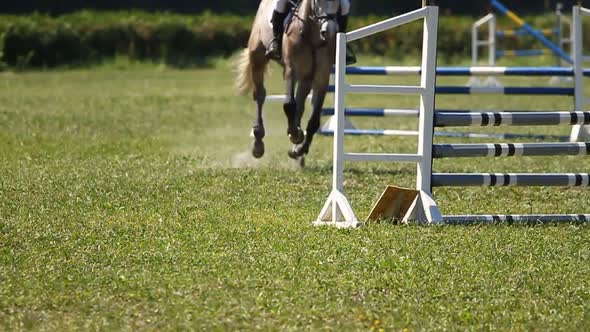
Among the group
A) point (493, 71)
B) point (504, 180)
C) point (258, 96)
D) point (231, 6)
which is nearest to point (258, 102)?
point (258, 96)

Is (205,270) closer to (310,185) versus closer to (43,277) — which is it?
(43,277)

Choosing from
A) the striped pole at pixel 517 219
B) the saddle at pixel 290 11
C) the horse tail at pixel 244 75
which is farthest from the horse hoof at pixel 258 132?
the striped pole at pixel 517 219

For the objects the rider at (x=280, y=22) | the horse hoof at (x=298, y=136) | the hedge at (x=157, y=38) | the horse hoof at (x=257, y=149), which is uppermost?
the rider at (x=280, y=22)

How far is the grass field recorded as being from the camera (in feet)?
20.1

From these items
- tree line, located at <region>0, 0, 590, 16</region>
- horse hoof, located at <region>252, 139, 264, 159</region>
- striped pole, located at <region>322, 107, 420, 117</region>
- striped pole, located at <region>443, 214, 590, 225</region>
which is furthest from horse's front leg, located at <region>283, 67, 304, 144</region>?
tree line, located at <region>0, 0, 590, 16</region>

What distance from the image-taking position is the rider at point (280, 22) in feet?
39.8

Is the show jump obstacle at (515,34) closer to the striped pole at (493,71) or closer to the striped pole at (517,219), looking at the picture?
the striped pole at (493,71)

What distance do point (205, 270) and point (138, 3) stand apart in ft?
136

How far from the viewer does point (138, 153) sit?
14703 mm

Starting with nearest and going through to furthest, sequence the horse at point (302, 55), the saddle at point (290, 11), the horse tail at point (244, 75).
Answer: the horse at point (302, 55), the saddle at point (290, 11), the horse tail at point (244, 75)

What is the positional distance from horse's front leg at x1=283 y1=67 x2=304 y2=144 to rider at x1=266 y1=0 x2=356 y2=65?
409mm

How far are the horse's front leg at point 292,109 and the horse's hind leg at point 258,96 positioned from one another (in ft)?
2.30

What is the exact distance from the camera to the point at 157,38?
1665 inches

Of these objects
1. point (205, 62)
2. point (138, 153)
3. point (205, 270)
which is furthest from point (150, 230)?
point (205, 62)
